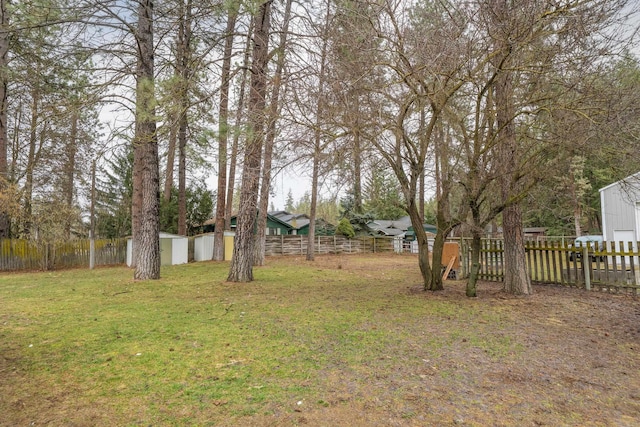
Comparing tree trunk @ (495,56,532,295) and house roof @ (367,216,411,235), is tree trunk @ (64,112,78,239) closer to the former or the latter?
tree trunk @ (495,56,532,295)

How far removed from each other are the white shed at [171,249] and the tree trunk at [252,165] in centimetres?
691

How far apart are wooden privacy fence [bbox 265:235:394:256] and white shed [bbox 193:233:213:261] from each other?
5270mm

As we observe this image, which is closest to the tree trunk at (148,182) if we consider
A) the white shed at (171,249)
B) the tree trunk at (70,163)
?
the white shed at (171,249)

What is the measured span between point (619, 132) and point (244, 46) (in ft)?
Answer: 25.9

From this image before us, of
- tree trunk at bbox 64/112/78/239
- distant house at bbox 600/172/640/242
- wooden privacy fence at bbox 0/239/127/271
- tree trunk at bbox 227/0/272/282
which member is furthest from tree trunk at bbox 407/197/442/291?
tree trunk at bbox 64/112/78/239

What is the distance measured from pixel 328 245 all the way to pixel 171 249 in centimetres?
1207

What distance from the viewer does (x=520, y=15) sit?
4.50m

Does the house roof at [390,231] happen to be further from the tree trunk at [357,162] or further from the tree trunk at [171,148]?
the tree trunk at [357,162]

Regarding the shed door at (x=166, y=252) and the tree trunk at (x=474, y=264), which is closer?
the tree trunk at (x=474, y=264)

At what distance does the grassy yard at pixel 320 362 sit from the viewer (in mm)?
2457

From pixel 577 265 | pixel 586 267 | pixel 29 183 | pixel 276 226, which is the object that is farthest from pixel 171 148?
pixel 276 226

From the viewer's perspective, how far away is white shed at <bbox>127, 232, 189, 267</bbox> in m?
14.3

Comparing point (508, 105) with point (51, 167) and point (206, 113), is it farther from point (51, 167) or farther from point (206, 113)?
point (51, 167)

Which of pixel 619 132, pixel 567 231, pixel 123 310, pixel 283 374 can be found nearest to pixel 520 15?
pixel 619 132
